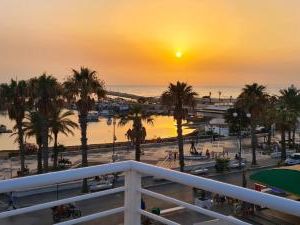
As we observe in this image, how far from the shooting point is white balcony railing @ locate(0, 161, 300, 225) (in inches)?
71.4

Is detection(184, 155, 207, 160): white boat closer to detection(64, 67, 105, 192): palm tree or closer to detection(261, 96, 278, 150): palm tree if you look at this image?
detection(261, 96, 278, 150): palm tree

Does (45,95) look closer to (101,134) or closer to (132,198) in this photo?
(132,198)

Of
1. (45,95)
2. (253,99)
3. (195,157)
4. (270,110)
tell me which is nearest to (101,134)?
(195,157)

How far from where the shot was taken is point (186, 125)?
369 feet

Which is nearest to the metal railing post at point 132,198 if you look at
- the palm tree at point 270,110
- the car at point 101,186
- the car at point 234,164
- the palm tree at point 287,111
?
the car at point 101,186

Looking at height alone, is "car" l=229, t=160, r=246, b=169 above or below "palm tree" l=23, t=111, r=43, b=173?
below

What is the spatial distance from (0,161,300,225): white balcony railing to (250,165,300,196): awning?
1639 centimetres

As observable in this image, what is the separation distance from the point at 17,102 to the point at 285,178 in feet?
82.0

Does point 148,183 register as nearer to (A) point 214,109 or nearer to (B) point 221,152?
(B) point 221,152

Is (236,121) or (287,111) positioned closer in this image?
(287,111)

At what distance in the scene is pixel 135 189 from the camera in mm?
2480

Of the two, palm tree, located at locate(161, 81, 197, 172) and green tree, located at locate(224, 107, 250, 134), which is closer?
palm tree, located at locate(161, 81, 197, 172)

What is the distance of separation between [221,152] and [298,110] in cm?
901

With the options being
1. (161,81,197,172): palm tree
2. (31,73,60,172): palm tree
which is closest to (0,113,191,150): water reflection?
(31,73,60,172): palm tree
